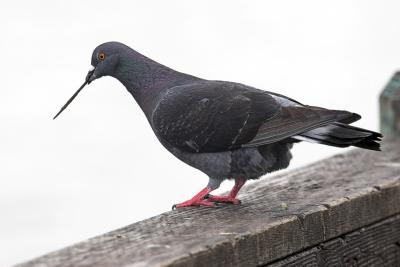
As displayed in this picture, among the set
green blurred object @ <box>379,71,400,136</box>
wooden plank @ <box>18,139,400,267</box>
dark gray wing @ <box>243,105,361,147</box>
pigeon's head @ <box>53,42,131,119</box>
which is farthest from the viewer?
green blurred object @ <box>379,71,400,136</box>

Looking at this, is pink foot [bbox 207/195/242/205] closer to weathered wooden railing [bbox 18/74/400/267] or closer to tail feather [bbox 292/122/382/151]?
weathered wooden railing [bbox 18/74/400/267]

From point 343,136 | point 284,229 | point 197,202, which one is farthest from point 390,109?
point 284,229

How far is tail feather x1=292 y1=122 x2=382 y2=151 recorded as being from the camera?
4090mm

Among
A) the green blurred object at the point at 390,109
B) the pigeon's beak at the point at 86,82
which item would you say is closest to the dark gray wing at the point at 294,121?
the pigeon's beak at the point at 86,82

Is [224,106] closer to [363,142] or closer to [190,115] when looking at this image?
[190,115]

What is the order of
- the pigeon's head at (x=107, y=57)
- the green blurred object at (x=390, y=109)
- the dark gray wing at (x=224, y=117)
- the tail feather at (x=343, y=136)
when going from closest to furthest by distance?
the tail feather at (x=343, y=136) → the dark gray wing at (x=224, y=117) → the pigeon's head at (x=107, y=57) → the green blurred object at (x=390, y=109)

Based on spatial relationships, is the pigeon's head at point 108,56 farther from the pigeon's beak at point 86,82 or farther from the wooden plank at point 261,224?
the wooden plank at point 261,224

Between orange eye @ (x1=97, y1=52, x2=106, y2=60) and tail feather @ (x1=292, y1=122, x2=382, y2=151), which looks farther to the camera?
orange eye @ (x1=97, y1=52, x2=106, y2=60)

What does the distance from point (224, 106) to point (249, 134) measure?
0.23 m

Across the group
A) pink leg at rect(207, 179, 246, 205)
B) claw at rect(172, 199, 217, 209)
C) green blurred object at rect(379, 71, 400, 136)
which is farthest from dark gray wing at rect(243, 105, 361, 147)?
green blurred object at rect(379, 71, 400, 136)

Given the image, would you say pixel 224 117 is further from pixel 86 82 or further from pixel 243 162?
pixel 86 82

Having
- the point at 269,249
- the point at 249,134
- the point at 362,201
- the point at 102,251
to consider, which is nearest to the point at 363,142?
the point at 362,201

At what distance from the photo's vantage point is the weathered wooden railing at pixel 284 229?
3.23 metres

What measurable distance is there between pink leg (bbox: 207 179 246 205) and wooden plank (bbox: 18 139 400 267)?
6cm
